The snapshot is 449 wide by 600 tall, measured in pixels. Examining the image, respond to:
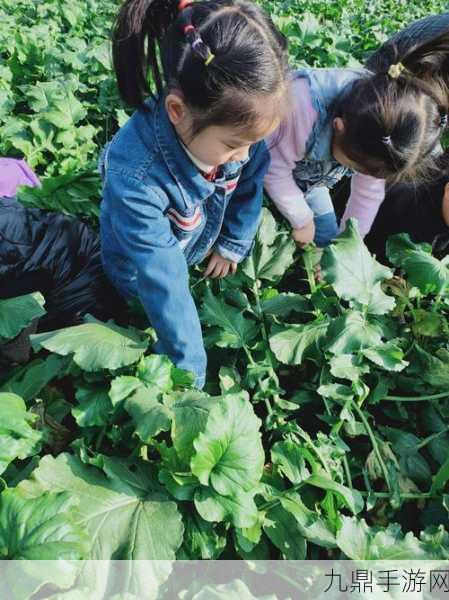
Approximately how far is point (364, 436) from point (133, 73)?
4.03 ft

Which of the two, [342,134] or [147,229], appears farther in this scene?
[342,134]

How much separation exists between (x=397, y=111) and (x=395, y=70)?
0.46 feet

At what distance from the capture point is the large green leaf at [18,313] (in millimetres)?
1589

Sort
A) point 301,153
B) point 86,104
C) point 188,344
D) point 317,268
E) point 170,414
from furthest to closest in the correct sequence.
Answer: point 86,104
point 317,268
point 301,153
point 188,344
point 170,414

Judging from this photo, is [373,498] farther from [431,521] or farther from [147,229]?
[147,229]

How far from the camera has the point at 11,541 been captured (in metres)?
1.11

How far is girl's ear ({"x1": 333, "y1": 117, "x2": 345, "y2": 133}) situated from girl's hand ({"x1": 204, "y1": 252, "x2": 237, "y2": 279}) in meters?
0.55

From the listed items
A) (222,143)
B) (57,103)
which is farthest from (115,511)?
(57,103)

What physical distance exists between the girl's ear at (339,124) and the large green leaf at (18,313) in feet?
3.15

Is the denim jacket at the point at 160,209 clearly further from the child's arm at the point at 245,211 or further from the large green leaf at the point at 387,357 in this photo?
the large green leaf at the point at 387,357

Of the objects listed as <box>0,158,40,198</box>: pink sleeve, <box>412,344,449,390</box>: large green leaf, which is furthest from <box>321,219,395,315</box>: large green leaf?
<box>0,158,40,198</box>: pink sleeve

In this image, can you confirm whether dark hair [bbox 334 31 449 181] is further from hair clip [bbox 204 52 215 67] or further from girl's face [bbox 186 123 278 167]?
hair clip [bbox 204 52 215 67]

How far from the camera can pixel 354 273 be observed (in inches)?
72.7

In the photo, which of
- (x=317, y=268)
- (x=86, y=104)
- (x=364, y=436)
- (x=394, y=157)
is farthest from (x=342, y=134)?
(x=86, y=104)
